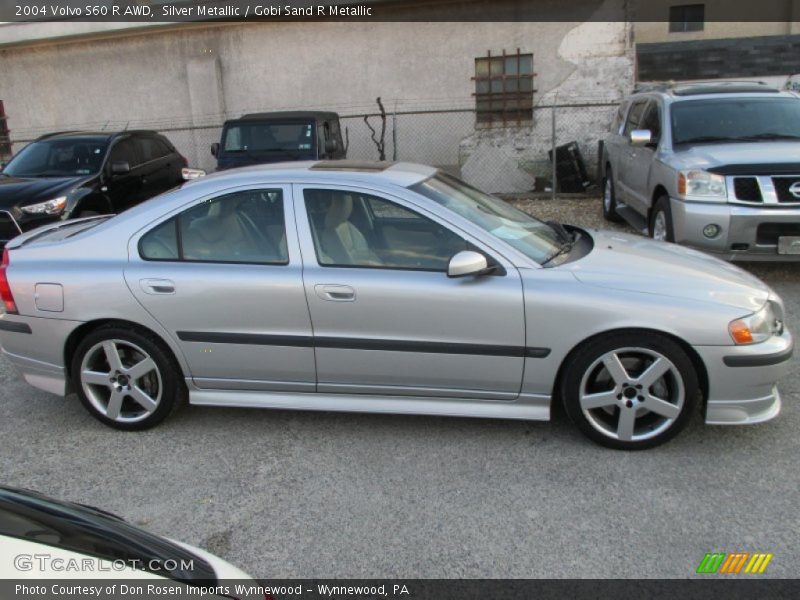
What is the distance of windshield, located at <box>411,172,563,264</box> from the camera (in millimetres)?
3926

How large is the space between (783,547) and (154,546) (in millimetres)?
2512

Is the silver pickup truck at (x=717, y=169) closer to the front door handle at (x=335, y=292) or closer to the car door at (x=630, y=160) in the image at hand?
the car door at (x=630, y=160)

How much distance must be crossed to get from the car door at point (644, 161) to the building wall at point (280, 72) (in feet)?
15.4

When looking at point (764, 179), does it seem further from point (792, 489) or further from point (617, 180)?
point (792, 489)

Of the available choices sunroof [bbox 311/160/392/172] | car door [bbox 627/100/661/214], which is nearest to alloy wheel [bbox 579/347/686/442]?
sunroof [bbox 311/160/392/172]

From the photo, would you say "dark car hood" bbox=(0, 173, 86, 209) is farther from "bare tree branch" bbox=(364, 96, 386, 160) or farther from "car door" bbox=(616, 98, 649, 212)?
"car door" bbox=(616, 98, 649, 212)

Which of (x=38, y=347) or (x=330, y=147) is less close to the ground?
(x=330, y=147)

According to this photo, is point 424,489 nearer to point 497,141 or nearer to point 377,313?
A: point 377,313

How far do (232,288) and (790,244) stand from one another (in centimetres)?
496

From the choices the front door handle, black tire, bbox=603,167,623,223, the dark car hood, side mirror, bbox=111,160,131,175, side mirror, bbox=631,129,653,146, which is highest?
side mirror, bbox=631,129,653,146

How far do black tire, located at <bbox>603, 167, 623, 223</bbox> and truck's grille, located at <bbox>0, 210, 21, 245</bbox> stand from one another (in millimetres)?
7421

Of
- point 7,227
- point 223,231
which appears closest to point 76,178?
point 7,227

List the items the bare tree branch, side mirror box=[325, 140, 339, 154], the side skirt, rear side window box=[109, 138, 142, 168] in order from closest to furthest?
1. the side skirt
2. rear side window box=[109, 138, 142, 168]
3. side mirror box=[325, 140, 339, 154]
4. the bare tree branch

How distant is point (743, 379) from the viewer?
11.7 ft
